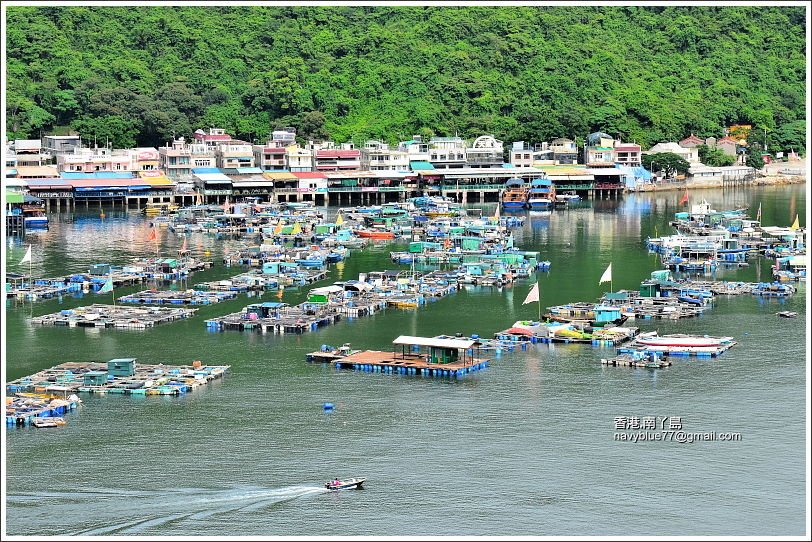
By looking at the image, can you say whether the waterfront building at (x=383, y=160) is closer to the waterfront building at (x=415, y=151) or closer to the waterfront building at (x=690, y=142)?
the waterfront building at (x=415, y=151)

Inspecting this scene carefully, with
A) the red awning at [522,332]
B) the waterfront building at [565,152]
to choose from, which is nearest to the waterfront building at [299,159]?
the waterfront building at [565,152]

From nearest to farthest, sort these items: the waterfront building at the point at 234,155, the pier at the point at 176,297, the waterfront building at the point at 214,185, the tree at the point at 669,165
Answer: the pier at the point at 176,297, the waterfront building at the point at 214,185, the waterfront building at the point at 234,155, the tree at the point at 669,165

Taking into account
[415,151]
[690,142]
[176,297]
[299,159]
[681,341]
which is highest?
[690,142]

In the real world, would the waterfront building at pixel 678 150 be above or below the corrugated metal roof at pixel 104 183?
above

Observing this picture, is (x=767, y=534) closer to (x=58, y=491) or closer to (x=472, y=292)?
(x=58, y=491)

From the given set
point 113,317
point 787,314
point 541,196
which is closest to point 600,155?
point 541,196

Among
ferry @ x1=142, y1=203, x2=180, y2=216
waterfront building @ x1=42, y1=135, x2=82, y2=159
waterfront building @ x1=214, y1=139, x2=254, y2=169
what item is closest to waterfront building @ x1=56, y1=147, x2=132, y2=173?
waterfront building @ x1=42, y1=135, x2=82, y2=159

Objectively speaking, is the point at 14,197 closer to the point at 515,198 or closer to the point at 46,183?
the point at 46,183

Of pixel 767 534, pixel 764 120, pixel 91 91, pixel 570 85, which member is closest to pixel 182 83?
pixel 91 91
